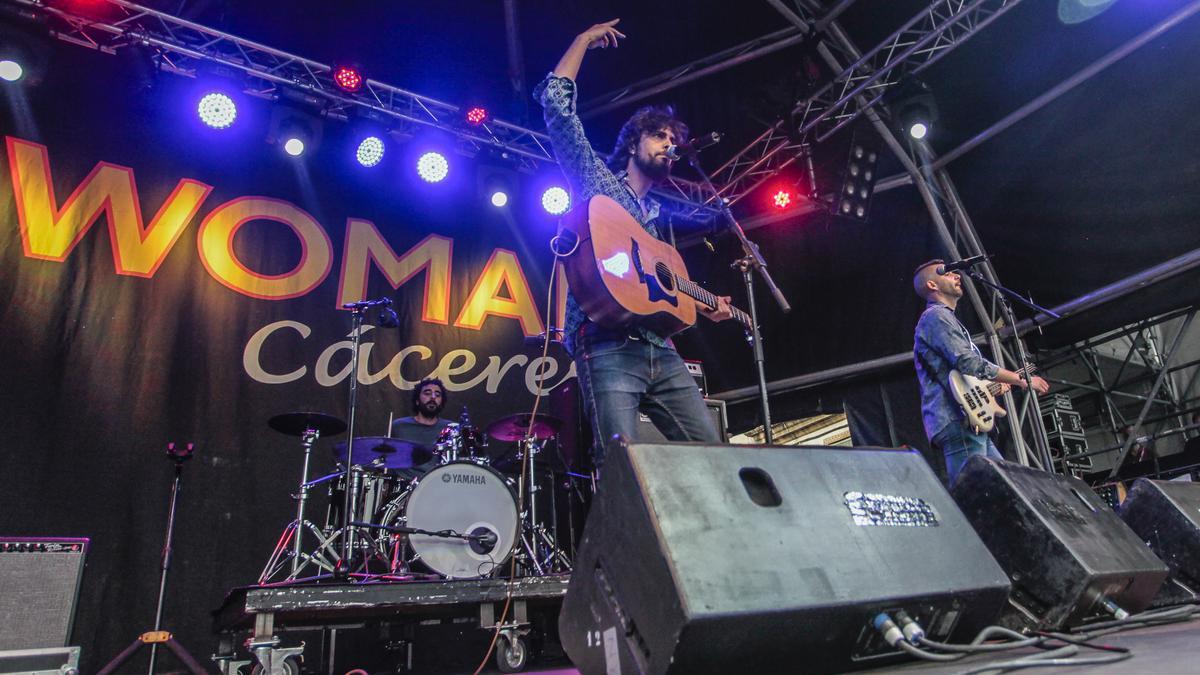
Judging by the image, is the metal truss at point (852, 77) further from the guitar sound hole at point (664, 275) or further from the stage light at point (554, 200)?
the guitar sound hole at point (664, 275)

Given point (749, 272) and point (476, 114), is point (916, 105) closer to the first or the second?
point (749, 272)

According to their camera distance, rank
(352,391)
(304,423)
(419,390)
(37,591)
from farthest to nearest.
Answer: (419,390), (304,423), (352,391), (37,591)

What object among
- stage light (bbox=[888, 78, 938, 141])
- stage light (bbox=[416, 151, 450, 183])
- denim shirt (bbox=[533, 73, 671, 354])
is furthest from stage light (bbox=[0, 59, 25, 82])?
stage light (bbox=[888, 78, 938, 141])

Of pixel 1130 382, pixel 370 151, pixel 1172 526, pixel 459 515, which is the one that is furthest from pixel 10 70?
pixel 1130 382

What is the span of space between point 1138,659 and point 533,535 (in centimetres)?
449

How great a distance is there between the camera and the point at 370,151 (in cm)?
711

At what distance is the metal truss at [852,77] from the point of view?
638 cm

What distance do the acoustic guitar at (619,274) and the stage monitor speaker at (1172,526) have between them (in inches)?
91.6

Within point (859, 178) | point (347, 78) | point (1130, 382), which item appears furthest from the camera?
point (1130, 382)

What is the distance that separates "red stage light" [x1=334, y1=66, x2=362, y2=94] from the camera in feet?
21.1

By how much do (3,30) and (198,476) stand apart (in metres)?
3.64

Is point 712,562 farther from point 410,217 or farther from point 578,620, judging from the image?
point 410,217

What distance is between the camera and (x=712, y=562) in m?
1.53

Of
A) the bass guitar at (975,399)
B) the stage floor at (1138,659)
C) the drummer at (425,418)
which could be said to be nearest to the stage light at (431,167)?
the drummer at (425,418)
